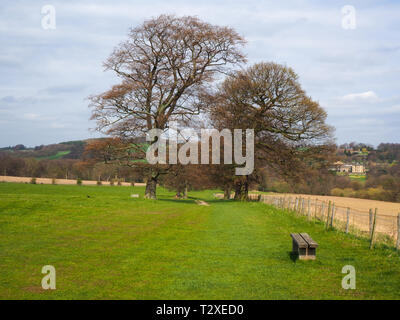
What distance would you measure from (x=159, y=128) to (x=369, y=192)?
36.2 m

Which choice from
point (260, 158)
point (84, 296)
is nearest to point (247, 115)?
point (260, 158)

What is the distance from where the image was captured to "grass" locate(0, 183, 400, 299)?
7234 mm

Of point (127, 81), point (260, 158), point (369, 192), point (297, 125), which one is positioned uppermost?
point (127, 81)

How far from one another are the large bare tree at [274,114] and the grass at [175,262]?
75.0ft

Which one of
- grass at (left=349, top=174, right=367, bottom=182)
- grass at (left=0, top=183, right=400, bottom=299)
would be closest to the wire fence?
grass at (left=0, top=183, right=400, bottom=299)

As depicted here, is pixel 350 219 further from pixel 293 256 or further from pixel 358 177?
pixel 358 177

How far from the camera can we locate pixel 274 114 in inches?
1544

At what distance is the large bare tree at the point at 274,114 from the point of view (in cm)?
3753

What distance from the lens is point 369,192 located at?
55.1 metres

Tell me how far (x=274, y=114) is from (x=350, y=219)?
15970 millimetres

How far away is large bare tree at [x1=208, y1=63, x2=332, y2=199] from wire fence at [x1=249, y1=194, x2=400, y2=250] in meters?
5.20

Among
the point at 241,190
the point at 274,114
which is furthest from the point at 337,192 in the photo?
the point at 274,114
